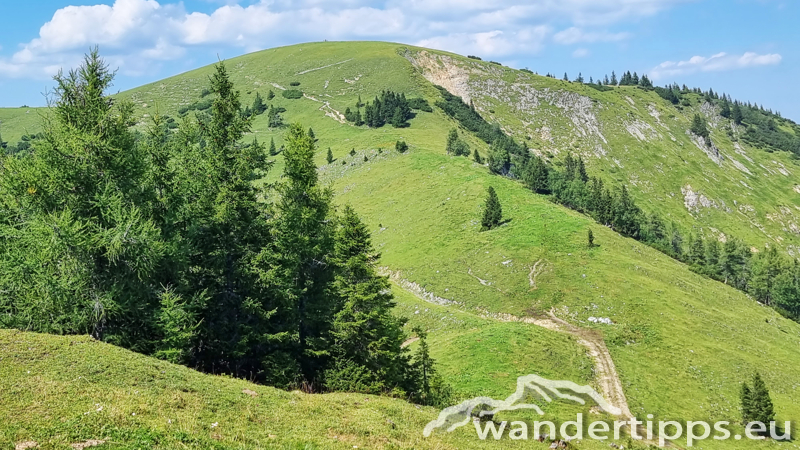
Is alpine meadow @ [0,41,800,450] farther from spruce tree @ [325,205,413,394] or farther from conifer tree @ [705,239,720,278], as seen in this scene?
conifer tree @ [705,239,720,278]

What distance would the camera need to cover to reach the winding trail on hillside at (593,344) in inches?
1487

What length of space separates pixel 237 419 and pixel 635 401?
34073 millimetres

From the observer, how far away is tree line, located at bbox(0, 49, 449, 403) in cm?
2355

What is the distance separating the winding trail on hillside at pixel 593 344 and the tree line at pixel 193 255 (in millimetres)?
15731

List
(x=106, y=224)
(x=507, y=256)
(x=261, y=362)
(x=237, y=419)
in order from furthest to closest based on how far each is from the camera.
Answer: (x=507, y=256), (x=261, y=362), (x=106, y=224), (x=237, y=419)

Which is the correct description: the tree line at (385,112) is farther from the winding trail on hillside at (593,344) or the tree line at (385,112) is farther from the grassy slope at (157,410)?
the grassy slope at (157,410)

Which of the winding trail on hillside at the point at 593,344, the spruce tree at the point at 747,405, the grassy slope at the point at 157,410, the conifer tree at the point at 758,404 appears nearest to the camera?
the grassy slope at the point at 157,410

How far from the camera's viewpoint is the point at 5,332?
69.5 feet

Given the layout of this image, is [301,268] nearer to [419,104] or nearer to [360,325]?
[360,325]

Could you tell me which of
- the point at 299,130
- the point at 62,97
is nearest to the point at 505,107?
the point at 299,130

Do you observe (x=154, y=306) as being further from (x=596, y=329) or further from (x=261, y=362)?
(x=596, y=329)

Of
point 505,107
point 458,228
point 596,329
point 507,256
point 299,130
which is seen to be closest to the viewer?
point 299,130

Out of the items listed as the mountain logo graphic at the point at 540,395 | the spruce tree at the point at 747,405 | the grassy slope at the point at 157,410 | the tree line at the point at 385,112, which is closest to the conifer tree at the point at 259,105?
the tree line at the point at 385,112

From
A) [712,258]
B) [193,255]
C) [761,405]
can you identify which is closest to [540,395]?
[761,405]
